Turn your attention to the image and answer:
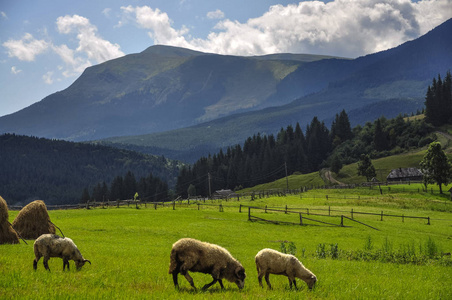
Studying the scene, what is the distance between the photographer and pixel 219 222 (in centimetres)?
5072

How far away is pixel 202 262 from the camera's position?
13.0 m

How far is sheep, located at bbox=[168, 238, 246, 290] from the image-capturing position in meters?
12.8

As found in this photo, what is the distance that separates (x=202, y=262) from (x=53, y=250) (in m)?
7.12

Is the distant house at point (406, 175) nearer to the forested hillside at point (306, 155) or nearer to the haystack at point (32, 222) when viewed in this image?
the forested hillside at point (306, 155)

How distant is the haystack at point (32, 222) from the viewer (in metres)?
26.7

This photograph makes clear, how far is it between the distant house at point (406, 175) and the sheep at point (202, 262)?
136 metres

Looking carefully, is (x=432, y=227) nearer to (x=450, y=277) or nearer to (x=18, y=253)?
Answer: (x=450, y=277)

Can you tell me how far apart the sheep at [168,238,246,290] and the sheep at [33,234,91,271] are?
18.8ft

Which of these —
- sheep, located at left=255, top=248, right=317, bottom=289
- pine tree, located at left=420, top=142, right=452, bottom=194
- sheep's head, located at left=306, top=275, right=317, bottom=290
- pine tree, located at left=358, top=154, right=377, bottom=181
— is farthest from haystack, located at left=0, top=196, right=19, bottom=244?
pine tree, located at left=358, top=154, right=377, bottom=181

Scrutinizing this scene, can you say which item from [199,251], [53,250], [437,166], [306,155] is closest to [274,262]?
[199,251]

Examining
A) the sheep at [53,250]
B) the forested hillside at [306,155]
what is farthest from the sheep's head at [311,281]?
→ the forested hillside at [306,155]

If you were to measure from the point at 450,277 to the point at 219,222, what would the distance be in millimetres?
33453

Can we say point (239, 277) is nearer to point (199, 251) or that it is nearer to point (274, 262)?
point (274, 262)

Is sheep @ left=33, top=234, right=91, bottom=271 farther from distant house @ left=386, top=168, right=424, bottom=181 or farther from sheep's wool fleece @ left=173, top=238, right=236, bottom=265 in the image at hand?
distant house @ left=386, top=168, right=424, bottom=181
